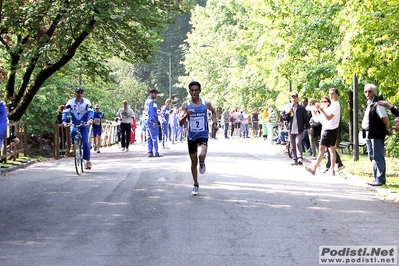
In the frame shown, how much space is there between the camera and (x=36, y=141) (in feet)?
83.4

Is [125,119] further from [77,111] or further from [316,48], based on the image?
[77,111]

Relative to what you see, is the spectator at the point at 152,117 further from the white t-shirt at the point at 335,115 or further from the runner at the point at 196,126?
the runner at the point at 196,126

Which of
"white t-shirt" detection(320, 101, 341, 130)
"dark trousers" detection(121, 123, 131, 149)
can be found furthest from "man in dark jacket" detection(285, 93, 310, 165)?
"dark trousers" detection(121, 123, 131, 149)

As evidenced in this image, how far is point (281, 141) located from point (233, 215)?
21.7 metres

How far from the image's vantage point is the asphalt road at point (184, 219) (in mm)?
7422

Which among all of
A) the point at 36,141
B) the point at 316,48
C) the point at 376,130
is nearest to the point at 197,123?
the point at 376,130

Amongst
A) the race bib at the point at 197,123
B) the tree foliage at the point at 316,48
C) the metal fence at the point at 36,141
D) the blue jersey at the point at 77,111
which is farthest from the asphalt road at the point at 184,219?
the metal fence at the point at 36,141

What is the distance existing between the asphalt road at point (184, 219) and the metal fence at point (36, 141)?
4896mm

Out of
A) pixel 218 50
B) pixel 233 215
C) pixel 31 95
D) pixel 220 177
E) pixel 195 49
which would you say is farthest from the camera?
pixel 195 49

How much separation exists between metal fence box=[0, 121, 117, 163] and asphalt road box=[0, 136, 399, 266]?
4.90 metres

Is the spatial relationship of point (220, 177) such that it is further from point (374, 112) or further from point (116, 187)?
point (374, 112)

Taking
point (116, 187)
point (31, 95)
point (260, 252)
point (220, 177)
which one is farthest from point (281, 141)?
point (260, 252)

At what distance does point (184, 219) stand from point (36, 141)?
16844 mm

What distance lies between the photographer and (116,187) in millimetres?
13484
